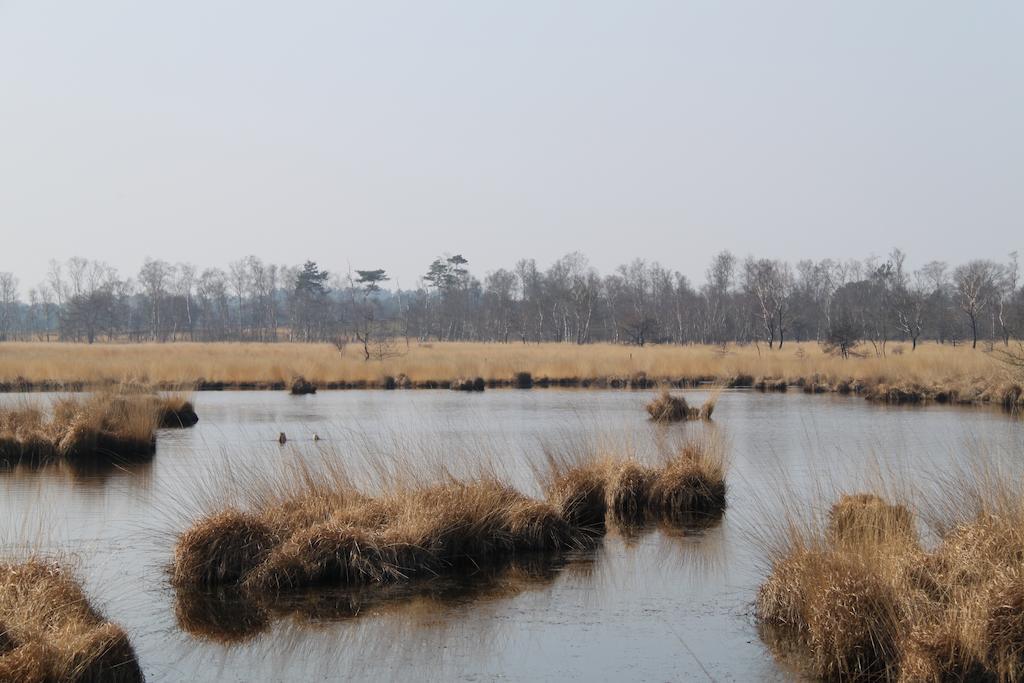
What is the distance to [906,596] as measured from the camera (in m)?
7.18

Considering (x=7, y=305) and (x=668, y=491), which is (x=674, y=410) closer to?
(x=668, y=491)

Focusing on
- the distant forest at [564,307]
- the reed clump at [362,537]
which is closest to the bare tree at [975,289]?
the distant forest at [564,307]

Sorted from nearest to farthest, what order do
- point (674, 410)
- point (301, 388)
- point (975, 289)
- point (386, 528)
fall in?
point (386, 528)
point (674, 410)
point (301, 388)
point (975, 289)

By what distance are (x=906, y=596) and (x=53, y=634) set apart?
19.3ft

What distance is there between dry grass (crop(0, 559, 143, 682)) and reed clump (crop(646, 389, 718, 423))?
18518 millimetres

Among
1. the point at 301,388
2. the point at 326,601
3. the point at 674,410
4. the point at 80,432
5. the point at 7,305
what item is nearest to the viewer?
the point at 326,601

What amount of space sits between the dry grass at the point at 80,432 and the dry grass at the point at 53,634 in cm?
1142

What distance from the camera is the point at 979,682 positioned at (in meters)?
6.54

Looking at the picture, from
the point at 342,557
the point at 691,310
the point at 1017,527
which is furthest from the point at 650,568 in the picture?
the point at 691,310

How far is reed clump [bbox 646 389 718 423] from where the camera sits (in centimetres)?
2521

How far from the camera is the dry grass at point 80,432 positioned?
61.5ft

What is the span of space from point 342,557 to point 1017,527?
240 inches

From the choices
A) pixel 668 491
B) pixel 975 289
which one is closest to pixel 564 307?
pixel 975 289

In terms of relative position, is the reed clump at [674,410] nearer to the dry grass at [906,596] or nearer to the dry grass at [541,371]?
the dry grass at [541,371]
